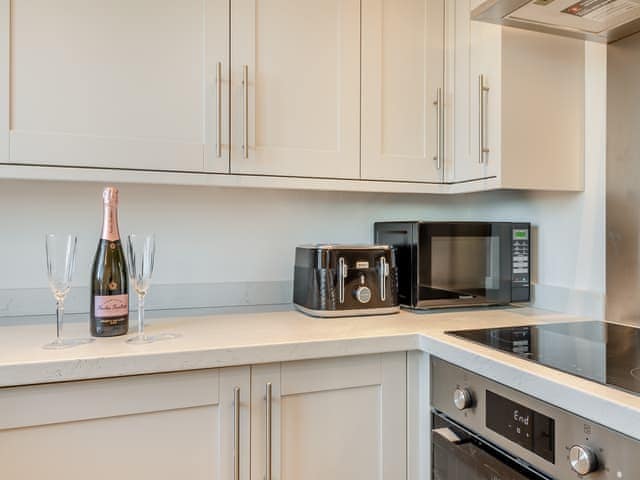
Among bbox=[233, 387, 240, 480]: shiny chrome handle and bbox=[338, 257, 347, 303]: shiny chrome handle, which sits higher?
bbox=[338, 257, 347, 303]: shiny chrome handle

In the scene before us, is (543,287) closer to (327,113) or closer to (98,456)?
(327,113)

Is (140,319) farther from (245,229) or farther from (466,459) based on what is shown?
(466,459)

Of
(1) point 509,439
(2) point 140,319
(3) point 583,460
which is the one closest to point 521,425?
(1) point 509,439

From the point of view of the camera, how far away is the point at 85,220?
1486 mm

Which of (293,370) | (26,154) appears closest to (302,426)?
(293,370)

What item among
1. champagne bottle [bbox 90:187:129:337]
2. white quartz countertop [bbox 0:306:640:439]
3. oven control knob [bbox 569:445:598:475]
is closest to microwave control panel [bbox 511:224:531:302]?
white quartz countertop [bbox 0:306:640:439]

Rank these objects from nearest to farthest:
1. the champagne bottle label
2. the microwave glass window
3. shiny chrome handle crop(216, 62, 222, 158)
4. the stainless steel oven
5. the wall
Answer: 1. the stainless steel oven
2. the champagne bottle label
3. shiny chrome handle crop(216, 62, 222, 158)
4. the wall
5. the microwave glass window

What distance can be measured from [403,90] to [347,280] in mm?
635

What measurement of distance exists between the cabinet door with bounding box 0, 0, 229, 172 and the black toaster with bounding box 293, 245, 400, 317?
38 cm

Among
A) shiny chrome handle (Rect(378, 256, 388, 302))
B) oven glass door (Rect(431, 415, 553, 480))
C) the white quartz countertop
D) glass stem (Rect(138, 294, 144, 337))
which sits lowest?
oven glass door (Rect(431, 415, 553, 480))

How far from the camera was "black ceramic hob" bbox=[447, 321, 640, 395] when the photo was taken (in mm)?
888

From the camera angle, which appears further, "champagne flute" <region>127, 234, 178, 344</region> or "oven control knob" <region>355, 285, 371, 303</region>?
"oven control knob" <region>355, 285, 371, 303</region>

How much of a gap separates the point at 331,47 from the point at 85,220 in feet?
3.00

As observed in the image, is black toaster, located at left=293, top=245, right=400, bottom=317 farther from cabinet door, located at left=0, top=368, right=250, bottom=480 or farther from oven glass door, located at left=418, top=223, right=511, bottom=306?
cabinet door, located at left=0, top=368, right=250, bottom=480
